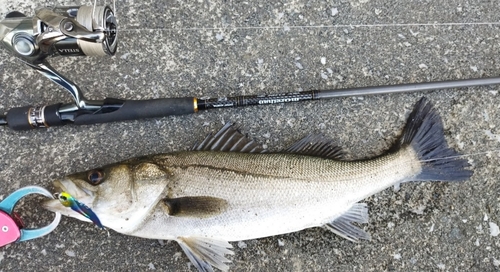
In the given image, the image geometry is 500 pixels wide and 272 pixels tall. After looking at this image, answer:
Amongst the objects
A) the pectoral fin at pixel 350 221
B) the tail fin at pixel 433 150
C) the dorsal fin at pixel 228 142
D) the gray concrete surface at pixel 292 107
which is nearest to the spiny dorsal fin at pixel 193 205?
the dorsal fin at pixel 228 142

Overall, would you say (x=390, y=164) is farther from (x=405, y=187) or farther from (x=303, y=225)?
(x=303, y=225)

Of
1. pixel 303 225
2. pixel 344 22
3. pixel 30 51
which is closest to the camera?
pixel 30 51

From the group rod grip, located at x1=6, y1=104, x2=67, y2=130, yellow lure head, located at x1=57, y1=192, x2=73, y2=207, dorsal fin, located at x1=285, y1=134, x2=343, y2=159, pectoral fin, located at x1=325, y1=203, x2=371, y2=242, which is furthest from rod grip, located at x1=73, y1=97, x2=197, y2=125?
pectoral fin, located at x1=325, y1=203, x2=371, y2=242

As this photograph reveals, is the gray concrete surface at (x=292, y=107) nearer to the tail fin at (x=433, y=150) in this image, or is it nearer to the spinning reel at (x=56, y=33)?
the tail fin at (x=433, y=150)

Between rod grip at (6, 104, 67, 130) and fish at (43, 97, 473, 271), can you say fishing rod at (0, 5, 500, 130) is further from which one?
fish at (43, 97, 473, 271)

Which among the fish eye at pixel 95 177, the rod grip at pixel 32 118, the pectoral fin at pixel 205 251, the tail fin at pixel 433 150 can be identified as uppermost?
the rod grip at pixel 32 118

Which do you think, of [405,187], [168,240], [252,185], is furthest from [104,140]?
[405,187]
